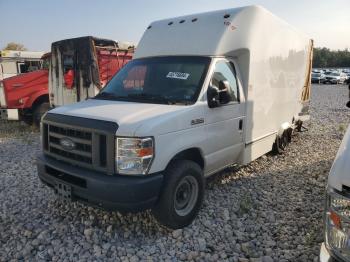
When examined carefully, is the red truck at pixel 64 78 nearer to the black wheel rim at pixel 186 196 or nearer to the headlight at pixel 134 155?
the black wheel rim at pixel 186 196

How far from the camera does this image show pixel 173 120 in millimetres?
3994

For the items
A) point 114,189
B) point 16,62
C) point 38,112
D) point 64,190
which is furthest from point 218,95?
point 16,62

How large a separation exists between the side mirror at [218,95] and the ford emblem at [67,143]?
6.27 ft

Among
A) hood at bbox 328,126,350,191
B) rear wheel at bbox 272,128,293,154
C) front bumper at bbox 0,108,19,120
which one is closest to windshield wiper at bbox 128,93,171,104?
hood at bbox 328,126,350,191

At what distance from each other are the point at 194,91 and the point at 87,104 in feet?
5.00

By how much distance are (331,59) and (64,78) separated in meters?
97.9

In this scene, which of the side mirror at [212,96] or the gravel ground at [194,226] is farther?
the side mirror at [212,96]

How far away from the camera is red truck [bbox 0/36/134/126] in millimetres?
9930

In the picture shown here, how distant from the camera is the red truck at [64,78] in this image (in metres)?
9.93

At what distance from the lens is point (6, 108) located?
1120cm

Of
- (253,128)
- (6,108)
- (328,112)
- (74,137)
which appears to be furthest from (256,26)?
(328,112)

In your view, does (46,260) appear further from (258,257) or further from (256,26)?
(256,26)

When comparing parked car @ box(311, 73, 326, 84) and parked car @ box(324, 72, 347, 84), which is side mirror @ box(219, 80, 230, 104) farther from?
parked car @ box(324, 72, 347, 84)

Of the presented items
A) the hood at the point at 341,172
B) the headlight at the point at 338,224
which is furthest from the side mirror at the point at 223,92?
the headlight at the point at 338,224
